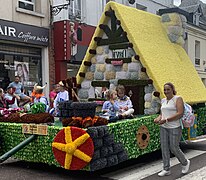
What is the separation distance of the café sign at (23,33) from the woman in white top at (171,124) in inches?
302

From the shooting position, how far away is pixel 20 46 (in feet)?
42.4

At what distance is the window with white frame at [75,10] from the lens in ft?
49.4

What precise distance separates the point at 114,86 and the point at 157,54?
1270 mm

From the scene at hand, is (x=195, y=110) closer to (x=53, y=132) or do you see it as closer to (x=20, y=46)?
(x=53, y=132)

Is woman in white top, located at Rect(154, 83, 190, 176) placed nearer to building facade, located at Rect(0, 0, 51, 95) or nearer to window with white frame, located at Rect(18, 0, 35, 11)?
building facade, located at Rect(0, 0, 51, 95)

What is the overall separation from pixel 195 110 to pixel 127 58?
2.07 meters

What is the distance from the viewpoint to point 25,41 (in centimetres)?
1265

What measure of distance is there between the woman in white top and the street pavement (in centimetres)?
30

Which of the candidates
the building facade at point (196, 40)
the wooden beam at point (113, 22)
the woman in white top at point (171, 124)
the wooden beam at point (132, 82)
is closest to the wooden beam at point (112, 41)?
the wooden beam at point (113, 22)

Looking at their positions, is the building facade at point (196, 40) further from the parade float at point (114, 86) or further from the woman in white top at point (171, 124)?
the woman in white top at point (171, 124)

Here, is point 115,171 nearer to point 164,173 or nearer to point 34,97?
point 164,173

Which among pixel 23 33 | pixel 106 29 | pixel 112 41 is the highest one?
pixel 23 33

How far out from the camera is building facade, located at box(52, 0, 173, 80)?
45.3ft

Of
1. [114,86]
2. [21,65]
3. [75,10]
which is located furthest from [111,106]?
[75,10]
